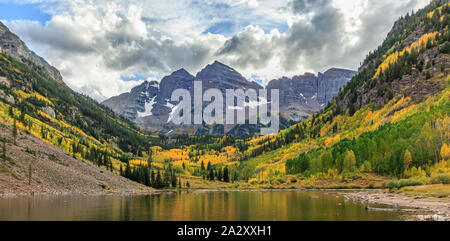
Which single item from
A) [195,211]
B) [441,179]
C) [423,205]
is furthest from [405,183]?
[195,211]

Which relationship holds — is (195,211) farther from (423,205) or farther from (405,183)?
(405,183)

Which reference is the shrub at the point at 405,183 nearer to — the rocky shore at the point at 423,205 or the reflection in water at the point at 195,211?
the rocky shore at the point at 423,205

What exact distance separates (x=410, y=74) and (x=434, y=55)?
1623 centimetres

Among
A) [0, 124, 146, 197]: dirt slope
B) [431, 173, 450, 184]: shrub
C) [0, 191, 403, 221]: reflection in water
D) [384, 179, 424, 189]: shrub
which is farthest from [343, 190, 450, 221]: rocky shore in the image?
[0, 124, 146, 197]: dirt slope

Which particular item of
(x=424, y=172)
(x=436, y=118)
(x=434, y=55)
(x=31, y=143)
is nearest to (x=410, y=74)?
(x=434, y=55)

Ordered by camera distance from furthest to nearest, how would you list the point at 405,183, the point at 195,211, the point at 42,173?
1. the point at 42,173
2. the point at 405,183
3. the point at 195,211

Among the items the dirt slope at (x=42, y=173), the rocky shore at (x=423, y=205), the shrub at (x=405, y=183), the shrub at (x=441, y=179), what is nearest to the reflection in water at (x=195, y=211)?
the rocky shore at (x=423, y=205)

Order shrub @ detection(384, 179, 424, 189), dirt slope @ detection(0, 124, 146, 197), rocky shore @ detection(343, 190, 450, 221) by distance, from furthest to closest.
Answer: dirt slope @ detection(0, 124, 146, 197) → shrub @ detection(384, 179, 424, 189) → rocky shore @ detection(343, 190, 450, 221)

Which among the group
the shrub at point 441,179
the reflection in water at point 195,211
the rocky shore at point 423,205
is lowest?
the reflection in water at point 195,211

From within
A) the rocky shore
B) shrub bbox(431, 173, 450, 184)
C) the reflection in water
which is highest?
shrub bbox(431, 173, 450, 184)

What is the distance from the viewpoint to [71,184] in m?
109

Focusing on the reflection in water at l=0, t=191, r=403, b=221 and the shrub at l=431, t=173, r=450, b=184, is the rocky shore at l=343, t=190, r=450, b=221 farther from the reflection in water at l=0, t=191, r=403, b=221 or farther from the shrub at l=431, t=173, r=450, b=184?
the shrub at l=431, t=173, r=450, b=184
